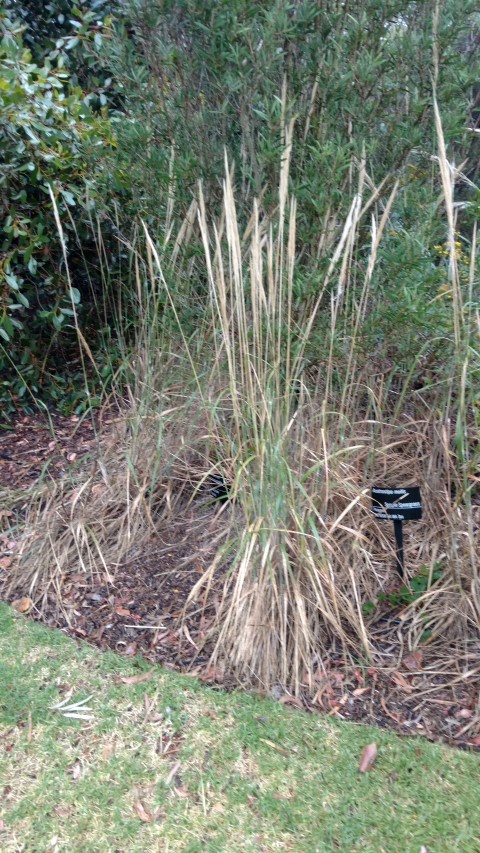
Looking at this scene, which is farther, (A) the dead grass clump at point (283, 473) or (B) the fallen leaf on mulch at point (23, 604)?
(B) the fallen leaf on mulch at point (23, 604)

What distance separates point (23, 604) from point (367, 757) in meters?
2.05

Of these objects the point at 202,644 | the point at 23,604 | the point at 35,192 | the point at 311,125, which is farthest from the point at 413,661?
the point at 35,192

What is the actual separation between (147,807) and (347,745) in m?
0.84

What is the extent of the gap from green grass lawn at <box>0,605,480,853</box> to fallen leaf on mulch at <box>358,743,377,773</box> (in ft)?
0.07

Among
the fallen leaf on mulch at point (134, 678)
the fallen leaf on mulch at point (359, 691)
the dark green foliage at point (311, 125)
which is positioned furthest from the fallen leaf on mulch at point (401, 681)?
the dark green foliage at point (311, 125)

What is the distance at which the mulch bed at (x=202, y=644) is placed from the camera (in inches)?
138

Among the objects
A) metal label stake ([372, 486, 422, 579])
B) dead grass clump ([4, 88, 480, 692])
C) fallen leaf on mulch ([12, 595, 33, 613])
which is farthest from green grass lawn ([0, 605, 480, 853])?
metal label stake ([372, 486, 422, 579])

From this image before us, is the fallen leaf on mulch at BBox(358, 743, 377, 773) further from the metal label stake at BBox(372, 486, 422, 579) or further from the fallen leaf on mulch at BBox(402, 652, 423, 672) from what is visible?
the metal label stake at BBox(372, 486, 422, 579)

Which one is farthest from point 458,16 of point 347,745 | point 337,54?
point 347,745

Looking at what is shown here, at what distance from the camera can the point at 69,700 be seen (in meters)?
3.70

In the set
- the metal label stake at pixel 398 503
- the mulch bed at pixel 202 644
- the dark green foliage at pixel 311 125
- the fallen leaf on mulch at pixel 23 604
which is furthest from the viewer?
the fallen leaf on mulch at pixel 23 604

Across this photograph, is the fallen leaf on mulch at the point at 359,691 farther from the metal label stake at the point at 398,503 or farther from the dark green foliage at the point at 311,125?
the dark green foliage at the point at 311,125

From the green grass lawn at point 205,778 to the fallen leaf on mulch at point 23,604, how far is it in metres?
0.61

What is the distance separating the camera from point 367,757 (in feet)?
10.7
